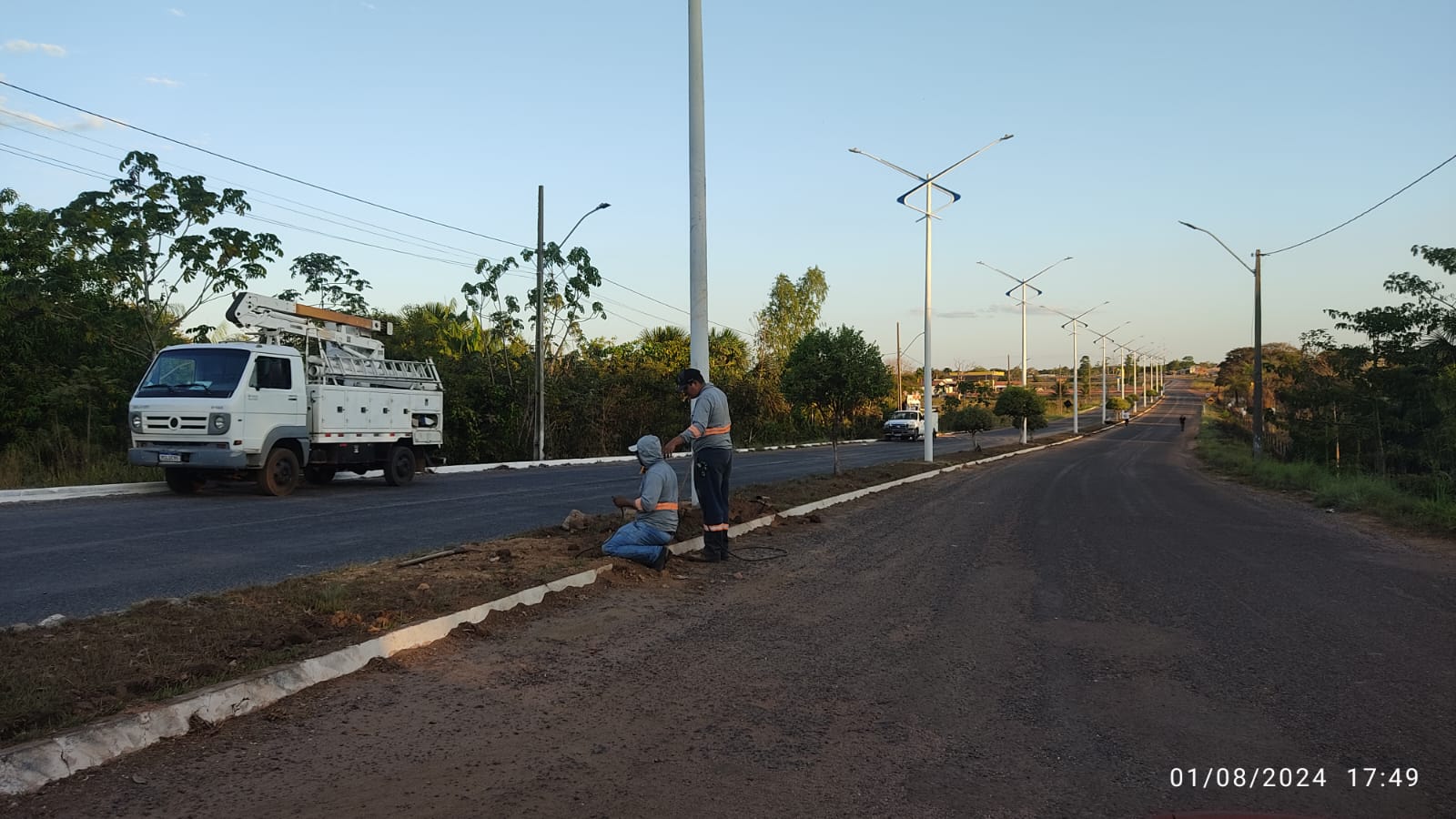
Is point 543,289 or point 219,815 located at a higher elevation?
point 543,289

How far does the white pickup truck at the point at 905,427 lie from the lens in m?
58.9

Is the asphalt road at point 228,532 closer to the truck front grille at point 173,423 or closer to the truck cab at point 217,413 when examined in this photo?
the truck cab at point 217,413

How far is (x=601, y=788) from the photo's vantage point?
3947mm

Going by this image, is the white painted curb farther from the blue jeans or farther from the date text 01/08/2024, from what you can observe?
the date text 01/08/2024

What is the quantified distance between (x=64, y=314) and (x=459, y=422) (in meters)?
11.8

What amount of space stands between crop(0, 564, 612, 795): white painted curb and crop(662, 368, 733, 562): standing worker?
11.9 feet

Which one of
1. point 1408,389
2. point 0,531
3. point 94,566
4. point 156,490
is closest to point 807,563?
point 94,566

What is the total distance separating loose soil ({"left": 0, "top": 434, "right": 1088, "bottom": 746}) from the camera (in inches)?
182

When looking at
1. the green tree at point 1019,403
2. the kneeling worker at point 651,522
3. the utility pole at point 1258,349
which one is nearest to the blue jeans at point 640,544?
the kneeling worker at point 651,522

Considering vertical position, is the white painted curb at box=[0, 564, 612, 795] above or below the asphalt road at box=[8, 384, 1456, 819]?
above

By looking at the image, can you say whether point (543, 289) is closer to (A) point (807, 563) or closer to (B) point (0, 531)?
(B) point (0, 531)

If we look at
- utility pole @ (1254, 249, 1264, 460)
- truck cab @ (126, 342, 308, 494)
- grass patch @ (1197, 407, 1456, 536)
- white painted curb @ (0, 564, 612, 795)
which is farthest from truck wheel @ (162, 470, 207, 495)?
utility pole @ (1254, 249, 1264, 460)

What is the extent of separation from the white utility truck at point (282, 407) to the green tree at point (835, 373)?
8164 millimetres

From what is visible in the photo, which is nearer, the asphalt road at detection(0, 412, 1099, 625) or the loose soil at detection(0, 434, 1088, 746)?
the loose soil at detection(0, 434, 1088, 746)
